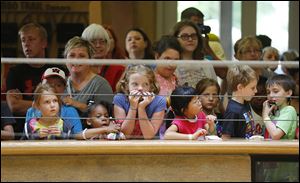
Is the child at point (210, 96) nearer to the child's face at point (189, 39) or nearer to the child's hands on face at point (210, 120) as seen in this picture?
the child's hands on face at point (210, 120)

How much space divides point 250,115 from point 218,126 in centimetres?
18

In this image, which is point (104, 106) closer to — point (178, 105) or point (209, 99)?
point (178, 105)

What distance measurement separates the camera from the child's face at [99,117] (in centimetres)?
381

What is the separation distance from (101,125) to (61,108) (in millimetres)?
214

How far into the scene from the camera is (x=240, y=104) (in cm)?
395

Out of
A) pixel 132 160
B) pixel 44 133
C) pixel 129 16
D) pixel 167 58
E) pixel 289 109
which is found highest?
pixel 129 16

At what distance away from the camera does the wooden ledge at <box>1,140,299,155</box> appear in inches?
134

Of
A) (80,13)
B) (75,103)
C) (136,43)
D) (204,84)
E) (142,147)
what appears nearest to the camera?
(142,147)

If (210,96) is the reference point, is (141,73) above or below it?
above

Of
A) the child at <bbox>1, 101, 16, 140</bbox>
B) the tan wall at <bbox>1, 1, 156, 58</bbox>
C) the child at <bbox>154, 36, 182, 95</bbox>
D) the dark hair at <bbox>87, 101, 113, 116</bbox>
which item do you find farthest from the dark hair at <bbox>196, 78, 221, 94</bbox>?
the tan wall at <bbox>1, 1, 156, 58</bbox>

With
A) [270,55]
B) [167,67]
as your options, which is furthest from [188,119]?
[270,55]

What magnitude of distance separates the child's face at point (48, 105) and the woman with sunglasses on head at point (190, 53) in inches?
30.5

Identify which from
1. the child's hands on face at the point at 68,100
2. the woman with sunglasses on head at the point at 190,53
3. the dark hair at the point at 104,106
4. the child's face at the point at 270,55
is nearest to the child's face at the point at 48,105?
the child's hands on face at the point at 68,100

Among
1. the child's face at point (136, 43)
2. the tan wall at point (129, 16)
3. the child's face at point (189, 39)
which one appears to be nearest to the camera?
the child's face at point (189, 39)
